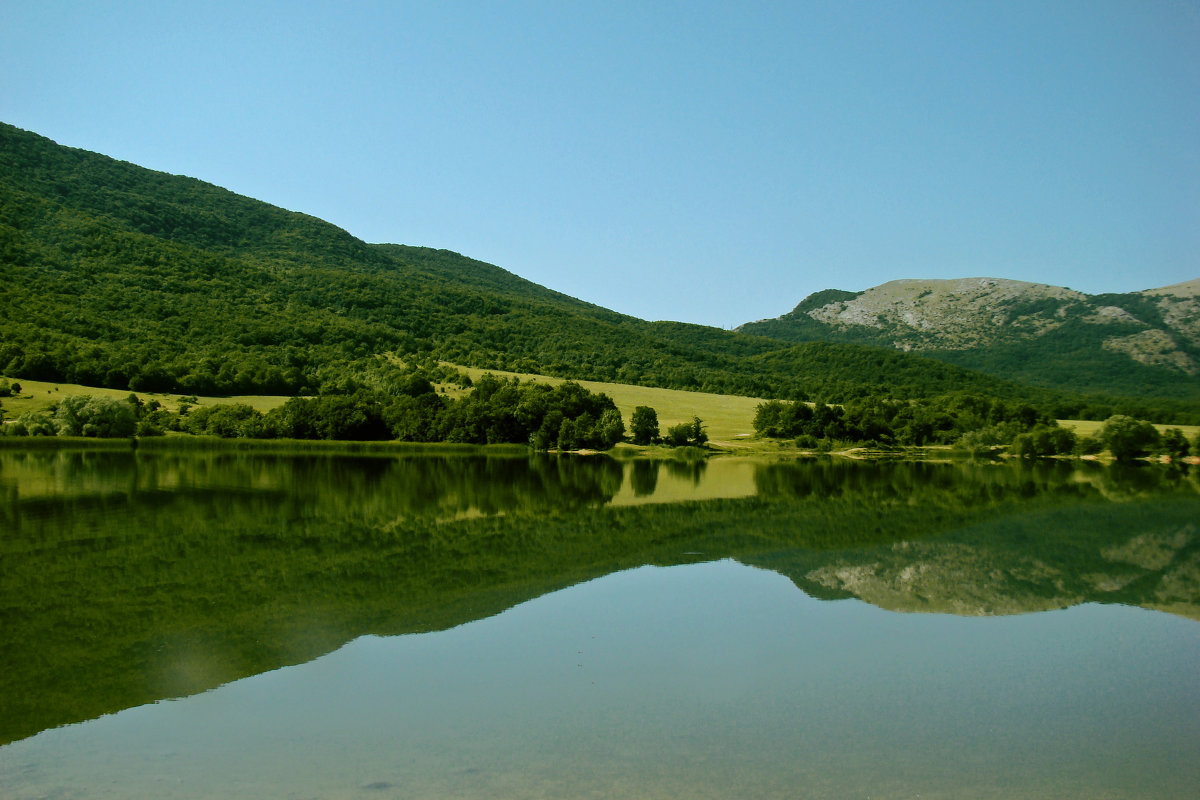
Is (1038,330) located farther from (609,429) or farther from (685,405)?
(609,429)

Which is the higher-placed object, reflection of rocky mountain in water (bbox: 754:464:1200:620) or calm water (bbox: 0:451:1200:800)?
reflection of rocky mountain in water (bbox: 754:464:1200:620)

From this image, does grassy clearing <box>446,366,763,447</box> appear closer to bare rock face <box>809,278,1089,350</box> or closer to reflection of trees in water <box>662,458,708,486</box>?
reflection of trees in water <box>662,458,708,486</box>

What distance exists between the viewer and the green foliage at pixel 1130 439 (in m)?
63.2

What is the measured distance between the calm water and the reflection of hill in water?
10cm

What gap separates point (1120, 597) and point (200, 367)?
74808mm

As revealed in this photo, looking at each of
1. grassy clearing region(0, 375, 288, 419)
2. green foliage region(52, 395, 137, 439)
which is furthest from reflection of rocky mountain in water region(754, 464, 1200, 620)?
grassy clearing region(0, 375, 288, 419)

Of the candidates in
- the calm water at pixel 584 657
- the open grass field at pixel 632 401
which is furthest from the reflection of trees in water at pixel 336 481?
the open grass field at pixel 632 401

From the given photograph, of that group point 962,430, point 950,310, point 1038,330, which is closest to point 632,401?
point 962,430

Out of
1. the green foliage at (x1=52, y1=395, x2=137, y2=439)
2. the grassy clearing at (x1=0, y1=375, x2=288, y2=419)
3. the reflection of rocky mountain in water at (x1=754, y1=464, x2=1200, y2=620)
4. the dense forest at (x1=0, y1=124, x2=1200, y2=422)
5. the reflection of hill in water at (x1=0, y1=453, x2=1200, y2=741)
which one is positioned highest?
the dense forest at (x1=0, y1=124, x2=1200, y2=422)

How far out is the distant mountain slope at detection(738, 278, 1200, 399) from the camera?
112 meters

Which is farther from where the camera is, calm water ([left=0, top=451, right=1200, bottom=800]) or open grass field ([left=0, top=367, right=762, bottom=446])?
open grass field ([left=0, top=367, right=762, bottom=446])

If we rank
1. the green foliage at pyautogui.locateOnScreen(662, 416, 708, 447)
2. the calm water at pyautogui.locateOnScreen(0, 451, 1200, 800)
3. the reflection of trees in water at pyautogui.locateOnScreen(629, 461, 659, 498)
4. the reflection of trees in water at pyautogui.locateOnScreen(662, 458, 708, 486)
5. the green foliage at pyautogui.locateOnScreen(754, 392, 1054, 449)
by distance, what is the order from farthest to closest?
the green foliage at pyautogui.locateOnScreen(754, 392, 1054, 449) < the green foliage at pyautogui.locateOnScreen(662, 416, 708, 447) < the reflection of trees in water at pyautogui.locateOnScreen(662, 458, 708, 486) < the reflection of trees in water at pyautogui.locateOnScreen(629, 461, 659, 498) < the calm water at pyautogui.locateOnScreen(0, 451, 1200, 800)

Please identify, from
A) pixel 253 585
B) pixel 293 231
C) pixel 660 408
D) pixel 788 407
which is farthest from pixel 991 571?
pixel 293 231

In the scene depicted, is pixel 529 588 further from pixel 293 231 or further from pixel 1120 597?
pixel 293 231
